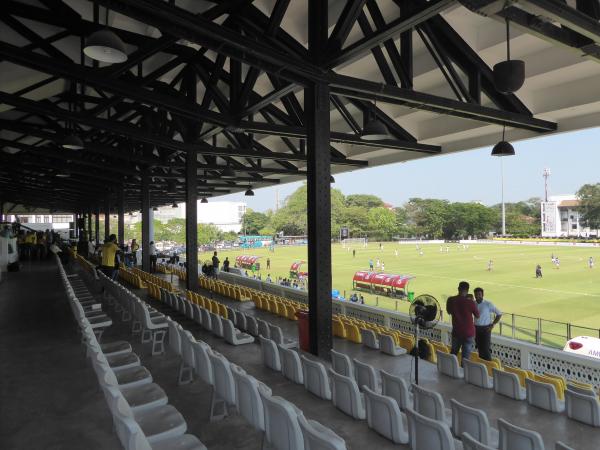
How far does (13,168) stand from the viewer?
19828 millimetres

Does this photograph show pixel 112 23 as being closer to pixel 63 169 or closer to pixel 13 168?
pixel 63 169

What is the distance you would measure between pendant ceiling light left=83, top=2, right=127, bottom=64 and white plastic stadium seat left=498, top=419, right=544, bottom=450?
608 cm

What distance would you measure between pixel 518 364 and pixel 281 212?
10358 cm

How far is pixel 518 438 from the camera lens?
11.6 ft

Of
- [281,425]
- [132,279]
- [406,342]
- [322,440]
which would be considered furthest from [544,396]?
[132,279]

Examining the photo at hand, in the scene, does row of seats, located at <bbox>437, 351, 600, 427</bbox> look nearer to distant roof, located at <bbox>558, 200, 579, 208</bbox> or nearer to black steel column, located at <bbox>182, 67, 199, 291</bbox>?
black steel column, located at <bbox>182, 67, 199, 291</bbox>

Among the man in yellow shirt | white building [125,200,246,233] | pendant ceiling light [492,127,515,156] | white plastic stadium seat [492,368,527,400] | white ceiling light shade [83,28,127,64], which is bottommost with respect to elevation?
white plastic stadium seat [492,368,527,400]

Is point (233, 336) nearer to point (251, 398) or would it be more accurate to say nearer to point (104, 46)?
point (251, 398)

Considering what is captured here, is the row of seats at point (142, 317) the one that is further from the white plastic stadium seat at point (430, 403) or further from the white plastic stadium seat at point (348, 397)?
the white plastic stadium seat at point (430, 403)

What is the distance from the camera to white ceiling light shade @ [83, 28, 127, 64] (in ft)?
17.7

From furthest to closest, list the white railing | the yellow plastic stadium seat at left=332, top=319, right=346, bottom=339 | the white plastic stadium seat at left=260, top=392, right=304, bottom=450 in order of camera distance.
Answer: the yellow plastic stadium seat at left=332, top=319, right=346, bottom=339 → the white railing → the white plastic stadium seat at left=260, top=392, right=304, bottom=450

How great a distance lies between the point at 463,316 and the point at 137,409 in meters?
5.62

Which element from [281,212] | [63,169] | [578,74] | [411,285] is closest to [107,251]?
[63,169]

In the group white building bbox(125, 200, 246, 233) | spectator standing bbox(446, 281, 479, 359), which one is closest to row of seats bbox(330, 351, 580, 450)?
spectator standing bbox(446, 281, 479, 359)
